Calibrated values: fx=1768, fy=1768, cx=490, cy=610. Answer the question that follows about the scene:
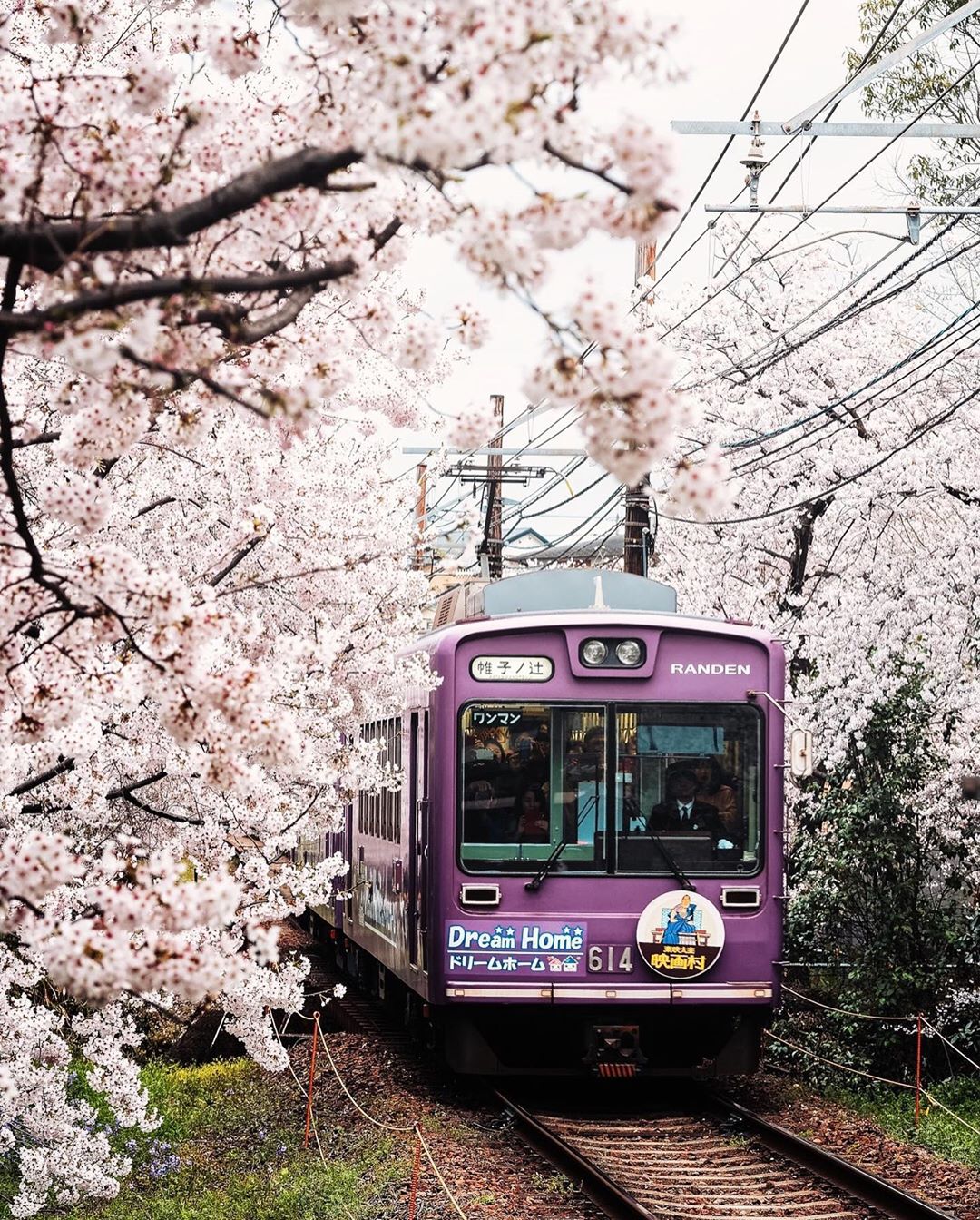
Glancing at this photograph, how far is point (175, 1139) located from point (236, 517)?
4.33 metres

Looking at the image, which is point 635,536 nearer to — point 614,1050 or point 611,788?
point 611,788

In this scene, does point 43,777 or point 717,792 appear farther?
point 717,792

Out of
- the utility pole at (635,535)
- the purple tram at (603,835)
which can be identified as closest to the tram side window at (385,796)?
the purple tram at (603,835)

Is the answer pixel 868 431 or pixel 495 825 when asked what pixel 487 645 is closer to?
pixel 495 825

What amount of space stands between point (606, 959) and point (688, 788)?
109 cm

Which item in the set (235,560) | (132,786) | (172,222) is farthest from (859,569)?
(172,222)

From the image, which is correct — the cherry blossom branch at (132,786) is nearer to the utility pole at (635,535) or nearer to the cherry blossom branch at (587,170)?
the cherry blossom branch at (587,170)

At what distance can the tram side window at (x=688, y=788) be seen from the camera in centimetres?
1017

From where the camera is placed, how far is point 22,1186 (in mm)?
8414

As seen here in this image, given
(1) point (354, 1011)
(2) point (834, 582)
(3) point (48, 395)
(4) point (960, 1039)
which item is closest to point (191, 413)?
(3) point (48, 395)

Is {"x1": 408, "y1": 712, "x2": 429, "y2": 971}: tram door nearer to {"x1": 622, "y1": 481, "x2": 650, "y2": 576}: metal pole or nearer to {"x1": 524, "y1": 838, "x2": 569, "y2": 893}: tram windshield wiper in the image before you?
{"x1": 524, "y1": 838, "x2": 569, "y2": 893}: tram windshield wiper

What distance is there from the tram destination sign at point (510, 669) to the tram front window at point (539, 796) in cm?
19

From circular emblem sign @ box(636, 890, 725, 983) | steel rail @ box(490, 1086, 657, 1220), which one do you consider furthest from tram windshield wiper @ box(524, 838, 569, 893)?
steel rail @ box(490, 1086, 657, 1220)

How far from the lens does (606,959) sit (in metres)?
10.1
